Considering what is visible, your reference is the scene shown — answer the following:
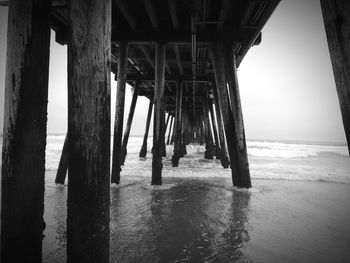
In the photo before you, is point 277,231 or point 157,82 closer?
point 277,231

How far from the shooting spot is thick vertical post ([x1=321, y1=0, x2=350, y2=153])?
3.94ft

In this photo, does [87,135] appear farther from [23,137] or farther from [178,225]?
[178,225]

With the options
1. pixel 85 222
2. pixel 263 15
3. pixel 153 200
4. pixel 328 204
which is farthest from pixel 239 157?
pixel 85 222

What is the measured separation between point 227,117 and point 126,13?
113 inches

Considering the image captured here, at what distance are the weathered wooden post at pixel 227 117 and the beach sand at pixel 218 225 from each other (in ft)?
1.03

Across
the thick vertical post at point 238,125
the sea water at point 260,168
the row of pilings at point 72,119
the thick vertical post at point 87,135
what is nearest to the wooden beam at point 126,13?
the thick vertical post at point 238,125

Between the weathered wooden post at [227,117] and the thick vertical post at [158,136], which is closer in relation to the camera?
the weathered wooden post at [227,117]

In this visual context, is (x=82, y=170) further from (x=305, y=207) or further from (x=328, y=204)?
(x=328, y=204)

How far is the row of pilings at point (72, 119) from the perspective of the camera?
134 cm

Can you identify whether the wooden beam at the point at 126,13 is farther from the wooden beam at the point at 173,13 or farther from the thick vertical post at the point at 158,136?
the wooden beam at the point at 173,13

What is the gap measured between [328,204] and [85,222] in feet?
13.0

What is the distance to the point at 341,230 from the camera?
97.7 inches

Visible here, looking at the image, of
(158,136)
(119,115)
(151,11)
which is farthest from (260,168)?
(151,11)

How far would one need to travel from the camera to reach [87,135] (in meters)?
1.38
